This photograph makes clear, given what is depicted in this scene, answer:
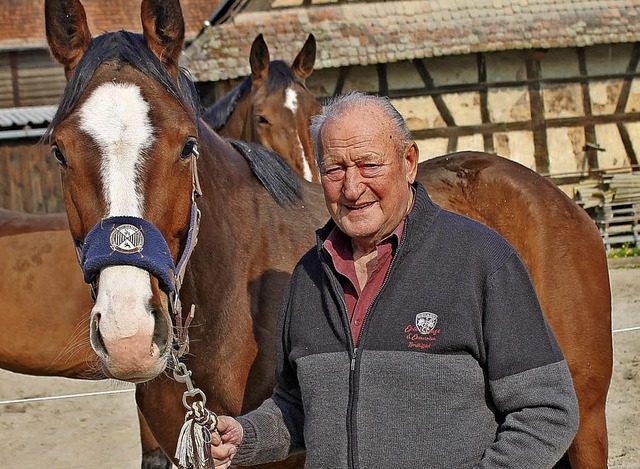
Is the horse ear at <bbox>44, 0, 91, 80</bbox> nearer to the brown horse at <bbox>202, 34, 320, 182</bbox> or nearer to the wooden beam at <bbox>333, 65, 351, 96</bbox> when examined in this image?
the brown horse at <bbox>202, 34, 320, 182</bbox>

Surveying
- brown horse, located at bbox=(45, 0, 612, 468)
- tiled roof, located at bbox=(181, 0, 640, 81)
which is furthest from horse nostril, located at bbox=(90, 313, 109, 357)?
tiled roof, located at bbox=(181, 0, 640, 81)

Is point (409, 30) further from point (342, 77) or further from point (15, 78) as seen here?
point (15, 78)

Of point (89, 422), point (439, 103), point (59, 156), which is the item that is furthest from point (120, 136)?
point (439, 103)

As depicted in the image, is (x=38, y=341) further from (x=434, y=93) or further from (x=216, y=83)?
(x=434, y=93)

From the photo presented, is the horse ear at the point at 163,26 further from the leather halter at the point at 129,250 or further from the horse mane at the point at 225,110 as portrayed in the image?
the horse mane at the point at 225,110

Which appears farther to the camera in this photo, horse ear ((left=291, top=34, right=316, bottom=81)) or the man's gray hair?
horse ear ((left=291, top=34, right=316, bottom=81))

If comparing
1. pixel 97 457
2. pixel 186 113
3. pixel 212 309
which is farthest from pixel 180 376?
pixel 97 457

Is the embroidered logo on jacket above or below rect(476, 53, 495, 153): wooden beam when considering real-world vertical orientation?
below

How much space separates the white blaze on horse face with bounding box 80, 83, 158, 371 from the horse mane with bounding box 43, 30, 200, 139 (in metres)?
0.09

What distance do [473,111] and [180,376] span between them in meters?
11.7

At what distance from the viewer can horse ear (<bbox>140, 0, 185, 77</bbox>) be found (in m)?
2.56

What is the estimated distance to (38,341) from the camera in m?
5.11

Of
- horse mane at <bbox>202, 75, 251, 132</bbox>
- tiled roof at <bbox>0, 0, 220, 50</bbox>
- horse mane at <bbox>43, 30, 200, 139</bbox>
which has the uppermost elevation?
tiled roof at <bbox>0, 0, 220, 50</bbox>

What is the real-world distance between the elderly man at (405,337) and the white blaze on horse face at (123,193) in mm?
340
